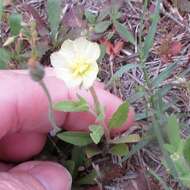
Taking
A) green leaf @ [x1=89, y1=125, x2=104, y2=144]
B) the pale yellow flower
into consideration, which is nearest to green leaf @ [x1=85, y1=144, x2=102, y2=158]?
green leaf @ [x1=89, y1=125, x2=104, y2=144]

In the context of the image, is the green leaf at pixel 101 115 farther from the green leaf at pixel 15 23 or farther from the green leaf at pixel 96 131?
the green leaf at pixel 15 23

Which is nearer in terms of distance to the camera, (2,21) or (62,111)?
(62,111)

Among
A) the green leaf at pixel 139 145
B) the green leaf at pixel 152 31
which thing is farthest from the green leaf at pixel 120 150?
the green leaf at pixel 152 31

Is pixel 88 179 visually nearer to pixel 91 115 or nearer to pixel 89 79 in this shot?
pixel 91 115

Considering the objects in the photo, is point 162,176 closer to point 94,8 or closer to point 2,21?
point 94,8

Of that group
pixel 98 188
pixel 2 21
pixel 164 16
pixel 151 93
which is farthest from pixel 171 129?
pixel 2 21
